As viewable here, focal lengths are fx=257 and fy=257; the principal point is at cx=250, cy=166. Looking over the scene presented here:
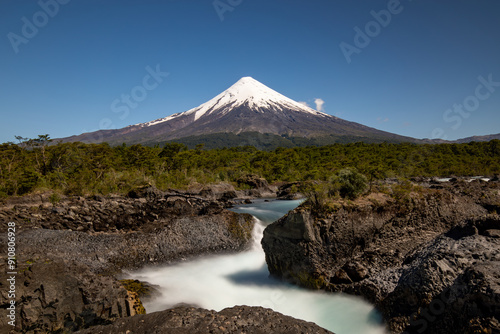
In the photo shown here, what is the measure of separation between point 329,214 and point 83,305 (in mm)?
6737

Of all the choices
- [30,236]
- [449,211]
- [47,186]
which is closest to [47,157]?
[47,186]

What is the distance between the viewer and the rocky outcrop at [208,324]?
4.11 m

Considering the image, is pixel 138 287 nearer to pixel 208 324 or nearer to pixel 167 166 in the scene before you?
pixel 208 324

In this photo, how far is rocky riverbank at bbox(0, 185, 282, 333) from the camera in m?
5.07

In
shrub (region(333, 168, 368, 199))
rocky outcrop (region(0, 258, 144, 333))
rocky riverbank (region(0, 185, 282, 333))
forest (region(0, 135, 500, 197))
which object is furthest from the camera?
forest (region(0, 135, 500, 197))

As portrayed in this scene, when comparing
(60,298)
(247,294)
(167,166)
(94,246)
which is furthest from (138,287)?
(167,166)

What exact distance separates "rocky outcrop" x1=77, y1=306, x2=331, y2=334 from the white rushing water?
241cm

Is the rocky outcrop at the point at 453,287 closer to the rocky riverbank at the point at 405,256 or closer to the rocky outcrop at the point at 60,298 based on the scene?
the rocky riverbank at the point at 405,256

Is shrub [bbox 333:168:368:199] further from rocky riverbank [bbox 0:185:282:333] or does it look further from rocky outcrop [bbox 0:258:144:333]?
rocky outcrop [bbox 0:258:144:333]

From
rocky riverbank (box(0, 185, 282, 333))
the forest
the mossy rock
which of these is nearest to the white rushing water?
the mossy rock

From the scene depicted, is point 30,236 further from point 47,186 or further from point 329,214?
point 329,214

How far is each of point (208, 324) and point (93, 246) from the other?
362 inches

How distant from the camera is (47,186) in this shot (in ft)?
61.5

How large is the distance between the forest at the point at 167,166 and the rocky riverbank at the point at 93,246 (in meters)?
4.69
